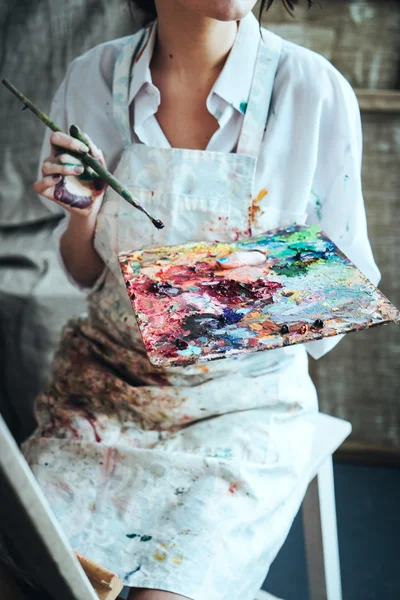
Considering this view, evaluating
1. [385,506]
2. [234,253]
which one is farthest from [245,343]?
[385,506]

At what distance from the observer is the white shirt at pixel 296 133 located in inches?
37.7

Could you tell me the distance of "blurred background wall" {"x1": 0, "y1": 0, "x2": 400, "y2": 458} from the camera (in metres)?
1.18

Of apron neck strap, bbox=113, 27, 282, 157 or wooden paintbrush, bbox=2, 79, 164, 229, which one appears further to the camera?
apron neck strap, bbox=113, 27, 282, 157

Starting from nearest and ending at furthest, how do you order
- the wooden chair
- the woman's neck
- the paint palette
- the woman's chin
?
the paint palette < the woman's chin < the woman's neck < the wooden chair

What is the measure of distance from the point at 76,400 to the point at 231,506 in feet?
0.95

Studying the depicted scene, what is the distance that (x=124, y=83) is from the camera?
39.7 inches

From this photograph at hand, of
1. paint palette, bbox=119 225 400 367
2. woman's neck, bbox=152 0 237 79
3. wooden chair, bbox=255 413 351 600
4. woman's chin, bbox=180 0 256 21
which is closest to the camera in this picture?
paint palette, bbox=119 225 400 367

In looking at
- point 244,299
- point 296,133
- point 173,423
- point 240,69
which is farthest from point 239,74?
point 173,423

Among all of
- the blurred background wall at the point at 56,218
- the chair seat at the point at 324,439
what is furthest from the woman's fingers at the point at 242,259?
the blurred background wall at the point at 56,218

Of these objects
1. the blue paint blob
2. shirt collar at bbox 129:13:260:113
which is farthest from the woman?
the blue paint blob

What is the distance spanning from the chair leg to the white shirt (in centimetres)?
35

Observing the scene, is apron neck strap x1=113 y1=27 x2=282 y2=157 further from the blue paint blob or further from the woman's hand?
the blue paint blob

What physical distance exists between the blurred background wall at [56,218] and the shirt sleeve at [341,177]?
28cm

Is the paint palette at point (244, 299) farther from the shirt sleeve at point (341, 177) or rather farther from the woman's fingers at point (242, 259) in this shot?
the shirt sleeve at point (341, 177)
